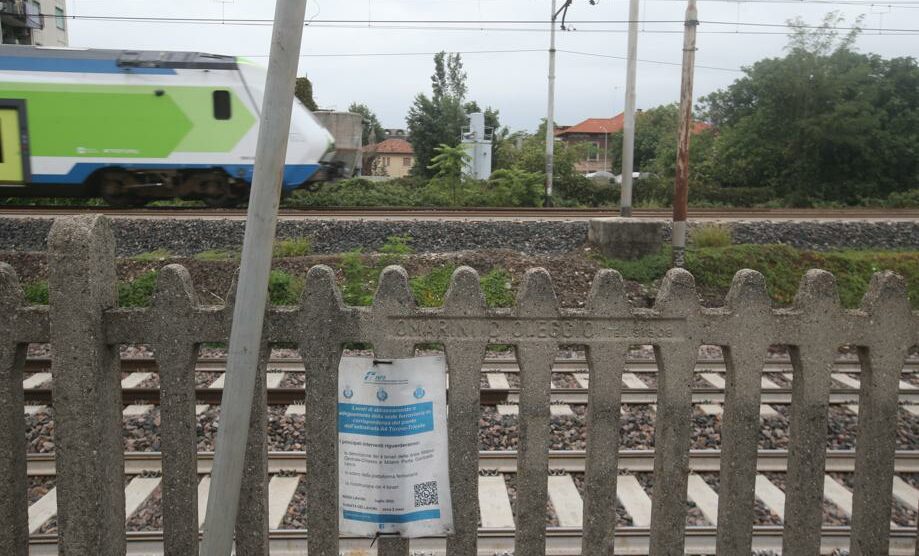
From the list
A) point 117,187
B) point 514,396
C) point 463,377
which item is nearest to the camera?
point 463,377

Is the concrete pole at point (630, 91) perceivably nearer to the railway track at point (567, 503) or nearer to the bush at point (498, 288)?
the bush at point (498, 288)

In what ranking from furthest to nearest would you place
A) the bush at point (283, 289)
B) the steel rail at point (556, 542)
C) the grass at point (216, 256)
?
1. the grass at point (216, 256)
2. the bush at point (283, 289)
3. the steel rail at point (556, 542)

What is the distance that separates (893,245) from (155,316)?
14.4 m

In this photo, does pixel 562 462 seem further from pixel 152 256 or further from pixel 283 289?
pixel 152 256

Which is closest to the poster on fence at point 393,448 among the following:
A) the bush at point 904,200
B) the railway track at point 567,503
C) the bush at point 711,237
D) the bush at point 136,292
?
the railway track at point 567,503

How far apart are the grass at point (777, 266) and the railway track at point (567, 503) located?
6543mm

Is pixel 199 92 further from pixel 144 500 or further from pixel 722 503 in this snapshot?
pixel 722 503

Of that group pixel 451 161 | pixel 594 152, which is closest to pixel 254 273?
pixel 451 161

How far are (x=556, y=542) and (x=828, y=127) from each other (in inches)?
1404

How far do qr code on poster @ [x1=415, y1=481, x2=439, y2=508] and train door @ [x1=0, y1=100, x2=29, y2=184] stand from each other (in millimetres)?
13000

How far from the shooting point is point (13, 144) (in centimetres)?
1273

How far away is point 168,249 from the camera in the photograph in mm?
11914

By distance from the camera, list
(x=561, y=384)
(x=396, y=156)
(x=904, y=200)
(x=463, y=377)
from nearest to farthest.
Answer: (x=463, y=377)
(x=561, y=384)
(x=904, y=200)
(x=396, y=156)

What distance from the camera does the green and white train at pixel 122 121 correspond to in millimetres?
12617
